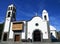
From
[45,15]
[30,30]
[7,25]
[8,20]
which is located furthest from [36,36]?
[8,20]

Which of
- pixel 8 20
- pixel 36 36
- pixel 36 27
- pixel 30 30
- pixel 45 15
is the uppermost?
pixel 45 15

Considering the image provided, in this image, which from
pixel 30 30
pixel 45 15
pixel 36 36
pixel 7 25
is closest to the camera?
pixel 36 36

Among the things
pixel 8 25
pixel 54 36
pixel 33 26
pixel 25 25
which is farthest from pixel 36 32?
pixel 54 36

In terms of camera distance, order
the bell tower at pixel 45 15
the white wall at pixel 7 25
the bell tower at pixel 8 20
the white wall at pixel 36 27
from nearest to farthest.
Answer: the white wall at pixel 36 27
the bell tower at pixel 45 15
the bell tower at pixel 8 20
the white wall at pixel 7 25

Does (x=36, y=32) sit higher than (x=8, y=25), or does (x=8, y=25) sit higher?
(x=8, y=25)

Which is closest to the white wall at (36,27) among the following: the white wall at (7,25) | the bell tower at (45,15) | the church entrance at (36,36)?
the church entrance at (36,36)

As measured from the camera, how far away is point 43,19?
26.5m

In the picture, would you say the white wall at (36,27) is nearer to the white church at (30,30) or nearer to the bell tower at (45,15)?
the white church at (30,30)

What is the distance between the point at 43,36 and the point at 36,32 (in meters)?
2.13

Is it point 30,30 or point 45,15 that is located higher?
point 45,15

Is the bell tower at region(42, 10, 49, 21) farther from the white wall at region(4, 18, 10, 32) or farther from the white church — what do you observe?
the white wall at region(4, 18, 10, 32)

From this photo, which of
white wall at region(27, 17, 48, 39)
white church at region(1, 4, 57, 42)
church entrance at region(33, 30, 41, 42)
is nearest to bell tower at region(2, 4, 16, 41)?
white church at region(1, 4, 57, 42)

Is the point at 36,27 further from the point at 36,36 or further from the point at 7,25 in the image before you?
the point at 7,25

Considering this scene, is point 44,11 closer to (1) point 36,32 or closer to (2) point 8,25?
(1) point 36,32
